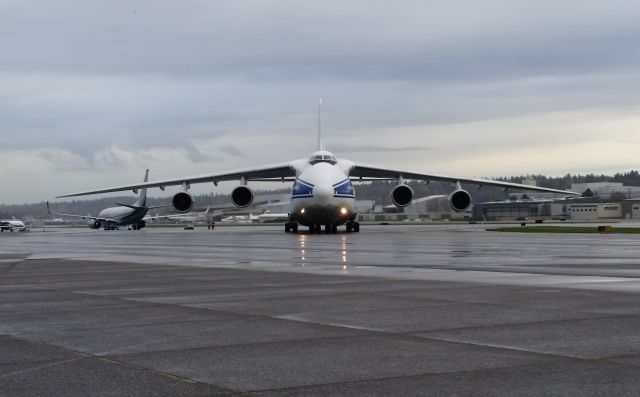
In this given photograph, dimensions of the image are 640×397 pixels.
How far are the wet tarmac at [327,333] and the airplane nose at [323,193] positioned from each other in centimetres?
2532

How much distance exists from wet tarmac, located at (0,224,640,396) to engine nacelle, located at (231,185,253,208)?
31689 mm

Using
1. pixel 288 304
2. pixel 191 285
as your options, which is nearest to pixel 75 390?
pixel 288 304

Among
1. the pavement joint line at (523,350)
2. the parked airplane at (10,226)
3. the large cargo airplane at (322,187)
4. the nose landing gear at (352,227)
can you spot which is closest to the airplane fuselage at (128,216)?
the parked airplane at (10,226)

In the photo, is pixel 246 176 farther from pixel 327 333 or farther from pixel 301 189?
pixel 327 333

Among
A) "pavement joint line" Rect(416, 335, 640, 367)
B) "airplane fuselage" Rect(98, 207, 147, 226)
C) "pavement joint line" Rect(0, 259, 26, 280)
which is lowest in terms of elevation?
"pavement joint line" Rect(416, 335, 640, 367)

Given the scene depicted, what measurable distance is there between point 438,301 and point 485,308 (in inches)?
39.5

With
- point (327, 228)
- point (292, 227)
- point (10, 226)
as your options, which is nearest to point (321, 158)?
point (327, 228)

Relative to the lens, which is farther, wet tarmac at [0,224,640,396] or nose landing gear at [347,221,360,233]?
nose landing gear at [347,221,360,233]

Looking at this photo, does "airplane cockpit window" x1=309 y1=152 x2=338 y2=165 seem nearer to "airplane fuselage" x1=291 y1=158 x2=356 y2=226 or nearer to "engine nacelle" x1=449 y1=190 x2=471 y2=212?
"airplane fuselage" x1=291 y1=158 x2=356 y2=226

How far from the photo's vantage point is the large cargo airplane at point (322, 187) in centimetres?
4316

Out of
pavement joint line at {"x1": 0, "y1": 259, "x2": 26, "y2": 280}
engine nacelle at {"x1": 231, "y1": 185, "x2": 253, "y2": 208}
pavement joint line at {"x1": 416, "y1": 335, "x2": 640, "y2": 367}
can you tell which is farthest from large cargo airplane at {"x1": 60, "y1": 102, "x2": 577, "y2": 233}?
pavement joint line at {"x1": 416, "y1": 335, "x2": 640, "y2": 367}

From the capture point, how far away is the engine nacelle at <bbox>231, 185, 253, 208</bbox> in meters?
48.6

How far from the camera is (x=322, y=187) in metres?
42.2

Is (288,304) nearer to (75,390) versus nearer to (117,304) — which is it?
(117,304)
